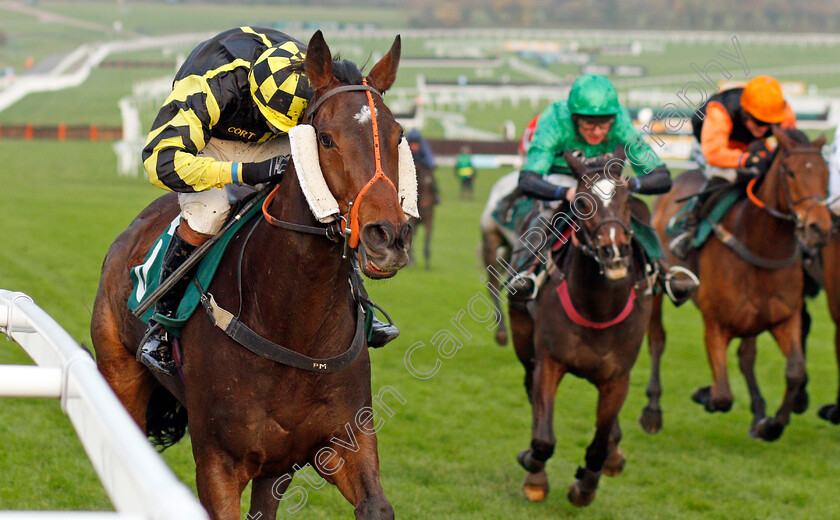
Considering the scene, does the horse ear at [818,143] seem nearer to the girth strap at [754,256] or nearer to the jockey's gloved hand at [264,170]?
the girth strap at [754,256]

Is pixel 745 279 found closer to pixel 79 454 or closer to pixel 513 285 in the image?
pixel 513 285

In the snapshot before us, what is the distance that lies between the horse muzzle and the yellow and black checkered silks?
0.79 m

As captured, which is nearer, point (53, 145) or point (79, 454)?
point (79, 454)

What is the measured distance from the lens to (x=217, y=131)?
376 centimetres

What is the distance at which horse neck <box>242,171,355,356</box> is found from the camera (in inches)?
123

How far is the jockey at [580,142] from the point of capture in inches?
204

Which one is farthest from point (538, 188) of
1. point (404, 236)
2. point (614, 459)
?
point (404, 236)

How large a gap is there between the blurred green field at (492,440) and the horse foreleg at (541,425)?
11cm

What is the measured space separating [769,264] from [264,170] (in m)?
4.18

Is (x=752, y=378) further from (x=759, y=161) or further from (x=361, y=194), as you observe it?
(x=361, y=194)

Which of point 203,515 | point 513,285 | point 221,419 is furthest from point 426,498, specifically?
point 203,515

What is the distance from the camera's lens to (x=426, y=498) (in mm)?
5332

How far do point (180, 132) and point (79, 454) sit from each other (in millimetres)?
2730

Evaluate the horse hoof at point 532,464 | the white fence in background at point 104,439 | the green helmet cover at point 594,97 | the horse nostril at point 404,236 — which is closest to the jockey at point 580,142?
the green helmet cover at point 594,97
